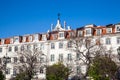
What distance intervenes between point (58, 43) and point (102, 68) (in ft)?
62.0

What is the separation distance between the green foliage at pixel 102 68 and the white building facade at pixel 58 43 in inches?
365

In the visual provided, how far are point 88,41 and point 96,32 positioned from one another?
4635 mm

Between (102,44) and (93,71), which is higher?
(102,44)

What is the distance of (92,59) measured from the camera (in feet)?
166

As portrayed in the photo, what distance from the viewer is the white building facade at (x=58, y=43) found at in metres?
59.3

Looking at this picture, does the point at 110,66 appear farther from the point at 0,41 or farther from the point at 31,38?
the point at 0,41

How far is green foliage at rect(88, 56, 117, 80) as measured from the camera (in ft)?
153

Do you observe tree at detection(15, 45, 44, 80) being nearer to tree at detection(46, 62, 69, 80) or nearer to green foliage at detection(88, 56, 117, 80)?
tree at detection(46, 62, 69, 80)

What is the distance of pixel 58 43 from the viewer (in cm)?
6481

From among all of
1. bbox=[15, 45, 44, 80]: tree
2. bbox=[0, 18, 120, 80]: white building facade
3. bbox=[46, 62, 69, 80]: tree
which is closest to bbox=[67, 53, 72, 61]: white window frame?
bbox=[0, 18, 120, 80]: white building facade

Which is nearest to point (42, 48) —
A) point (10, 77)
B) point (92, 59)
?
point (10, 77)

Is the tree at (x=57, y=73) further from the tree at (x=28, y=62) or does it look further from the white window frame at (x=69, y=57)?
the white window frame at (x=69, y=57)

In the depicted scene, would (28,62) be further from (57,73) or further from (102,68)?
(102,68)

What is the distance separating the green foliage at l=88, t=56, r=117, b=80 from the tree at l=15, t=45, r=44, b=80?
1212cm
